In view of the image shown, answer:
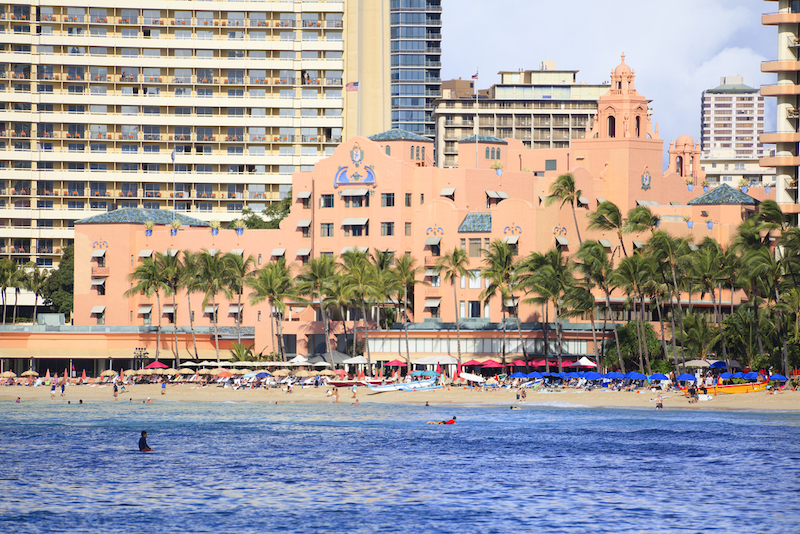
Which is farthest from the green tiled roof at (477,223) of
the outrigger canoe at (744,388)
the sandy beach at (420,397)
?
the outrigger canoe at (744,388)

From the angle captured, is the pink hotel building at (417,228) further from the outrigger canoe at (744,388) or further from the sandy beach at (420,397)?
the outrigger canoe at (744,388)

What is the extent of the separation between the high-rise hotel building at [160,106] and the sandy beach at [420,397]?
52173mm

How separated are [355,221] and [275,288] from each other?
11.0m

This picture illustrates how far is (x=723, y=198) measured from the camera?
118m

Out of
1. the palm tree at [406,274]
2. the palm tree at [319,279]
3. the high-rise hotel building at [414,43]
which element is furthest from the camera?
the high-rise hotel building at [414,43]

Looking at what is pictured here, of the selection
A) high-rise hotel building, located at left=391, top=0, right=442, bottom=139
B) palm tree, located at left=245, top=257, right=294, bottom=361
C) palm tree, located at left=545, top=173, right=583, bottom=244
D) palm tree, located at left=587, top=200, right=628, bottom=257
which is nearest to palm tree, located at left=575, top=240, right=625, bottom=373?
palm tree, located at left=587, top=200, right=628, bottom=257

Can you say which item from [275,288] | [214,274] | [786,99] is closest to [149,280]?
[214,274]

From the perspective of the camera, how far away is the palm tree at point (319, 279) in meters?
108

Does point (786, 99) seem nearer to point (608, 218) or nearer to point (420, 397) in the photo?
point (608, 218)

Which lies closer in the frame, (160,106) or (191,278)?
(191,278)

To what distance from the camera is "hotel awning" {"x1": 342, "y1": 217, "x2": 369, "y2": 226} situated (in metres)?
115

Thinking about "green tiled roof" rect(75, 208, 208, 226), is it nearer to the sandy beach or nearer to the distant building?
the sandy beach

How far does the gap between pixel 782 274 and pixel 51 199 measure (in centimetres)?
10251

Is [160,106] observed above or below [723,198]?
above
